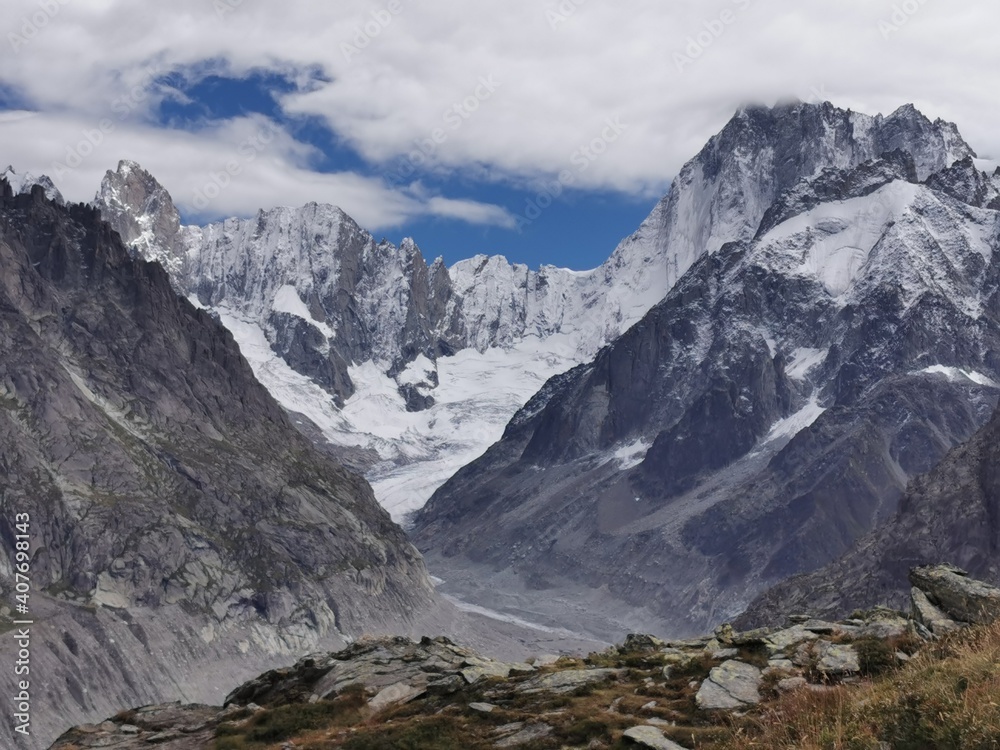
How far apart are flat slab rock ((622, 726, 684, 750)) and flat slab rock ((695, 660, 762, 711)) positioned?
282 cm

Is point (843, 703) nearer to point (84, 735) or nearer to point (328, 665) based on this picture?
point (328, 665)

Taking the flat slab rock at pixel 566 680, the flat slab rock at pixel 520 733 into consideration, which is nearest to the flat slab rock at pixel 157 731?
the flat slab rock at pixel 566 680

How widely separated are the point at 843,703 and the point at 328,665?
37.8 meters

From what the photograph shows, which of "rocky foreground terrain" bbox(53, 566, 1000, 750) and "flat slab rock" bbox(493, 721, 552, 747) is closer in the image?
"rocky foreground terrain" bbox(53, 566, 1000, 750)

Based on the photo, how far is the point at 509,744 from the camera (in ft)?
148

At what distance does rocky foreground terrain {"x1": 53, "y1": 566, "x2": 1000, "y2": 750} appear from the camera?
4150 cm

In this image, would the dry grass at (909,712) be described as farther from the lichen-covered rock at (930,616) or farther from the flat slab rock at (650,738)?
the lichen-covered rock at (930,616)

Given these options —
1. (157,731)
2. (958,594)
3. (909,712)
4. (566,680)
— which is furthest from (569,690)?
(157,731)

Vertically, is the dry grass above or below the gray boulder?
below

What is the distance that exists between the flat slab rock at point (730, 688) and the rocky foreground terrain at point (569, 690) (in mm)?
67

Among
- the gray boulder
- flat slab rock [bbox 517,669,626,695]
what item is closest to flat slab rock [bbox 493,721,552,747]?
flat slab rock [bbox 517,669,626,695]

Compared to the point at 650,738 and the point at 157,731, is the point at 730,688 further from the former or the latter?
the point at 157,731

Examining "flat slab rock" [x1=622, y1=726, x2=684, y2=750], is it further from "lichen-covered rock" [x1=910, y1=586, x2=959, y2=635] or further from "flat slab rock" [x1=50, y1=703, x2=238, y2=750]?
"flat slab rock" [x1=50, y1=703, x2=238, y2=750]

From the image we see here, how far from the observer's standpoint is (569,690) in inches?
2003
